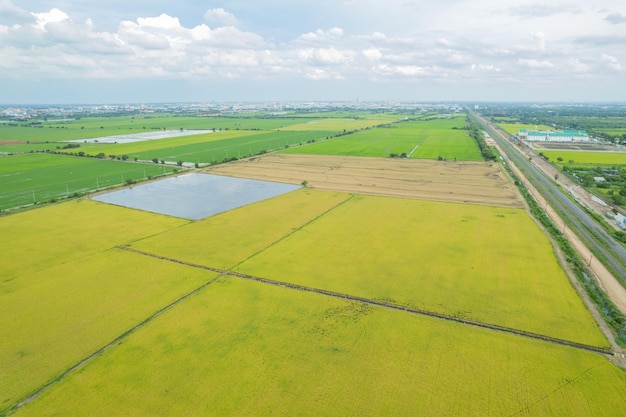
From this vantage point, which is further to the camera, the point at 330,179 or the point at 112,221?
the point at 330,179

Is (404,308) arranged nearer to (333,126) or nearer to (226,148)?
(226,148)

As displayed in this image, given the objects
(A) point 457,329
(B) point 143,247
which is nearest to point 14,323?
(B) point 143,247

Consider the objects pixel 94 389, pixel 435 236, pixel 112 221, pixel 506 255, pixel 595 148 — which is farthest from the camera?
pixel 595 148

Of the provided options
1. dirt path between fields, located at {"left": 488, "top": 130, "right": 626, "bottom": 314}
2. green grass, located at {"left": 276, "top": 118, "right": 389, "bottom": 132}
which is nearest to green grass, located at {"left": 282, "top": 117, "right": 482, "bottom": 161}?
green grass, located at {"left": 276, "top": 118, "right": 389, "bottom": 132}

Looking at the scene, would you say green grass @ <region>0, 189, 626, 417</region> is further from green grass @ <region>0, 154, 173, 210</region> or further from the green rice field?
green grass @ <region>0, 154, 173, 210</region>

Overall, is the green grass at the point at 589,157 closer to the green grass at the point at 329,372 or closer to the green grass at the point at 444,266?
the green grass at the point at 444,266

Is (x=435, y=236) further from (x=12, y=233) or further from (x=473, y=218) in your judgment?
(x=12, y=233)

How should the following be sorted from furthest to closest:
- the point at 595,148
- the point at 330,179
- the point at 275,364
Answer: the point at 595,148 → the point at 330,179 → the point at 275,364
